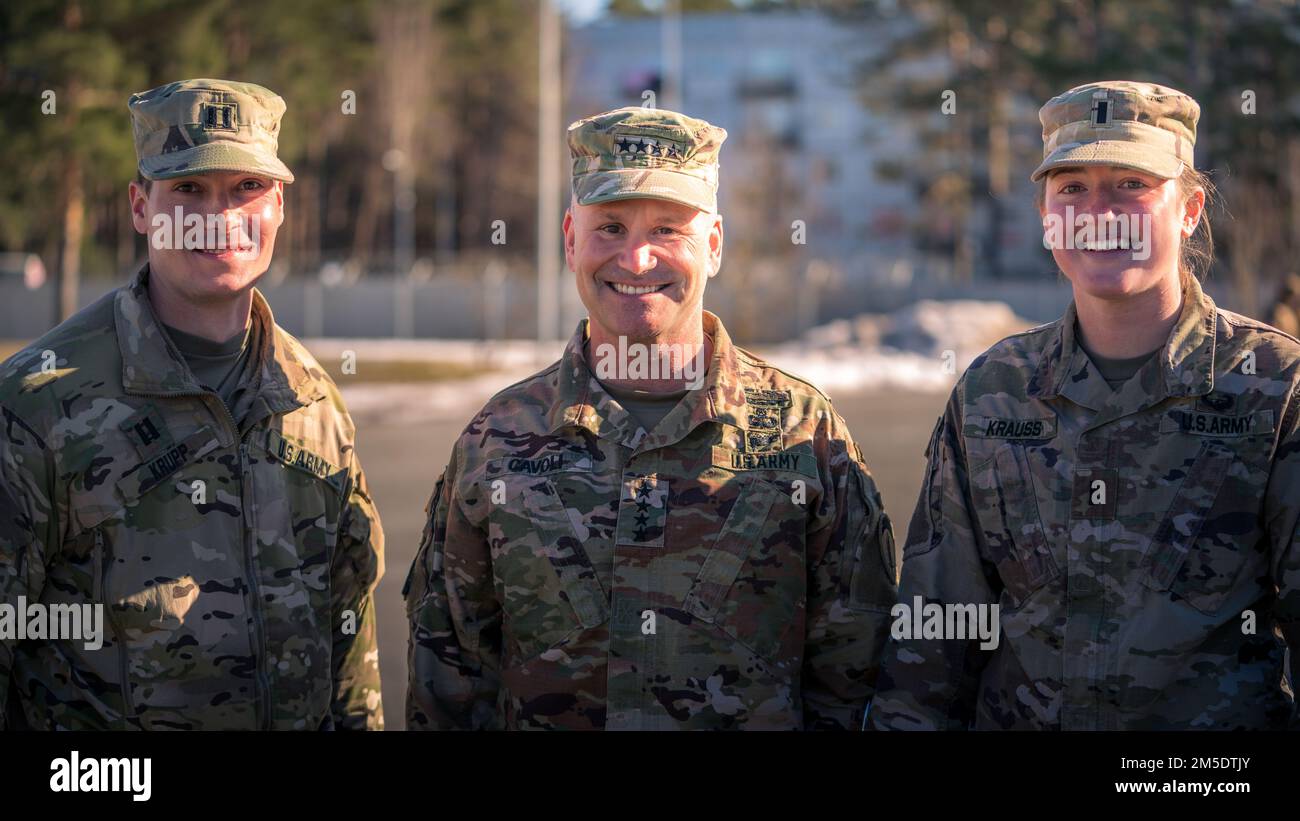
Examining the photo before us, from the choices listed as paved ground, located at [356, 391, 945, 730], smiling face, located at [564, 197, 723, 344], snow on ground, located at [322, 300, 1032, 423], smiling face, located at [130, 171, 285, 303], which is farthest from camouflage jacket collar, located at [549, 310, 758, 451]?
snow on ground, located at [322, 300, 1032, 423]

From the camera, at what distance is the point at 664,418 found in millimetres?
3350

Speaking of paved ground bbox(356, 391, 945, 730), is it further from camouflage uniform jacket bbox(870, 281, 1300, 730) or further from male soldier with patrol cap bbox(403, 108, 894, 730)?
camouflage uniform jacket bbox(870, 281, 1300, 730)

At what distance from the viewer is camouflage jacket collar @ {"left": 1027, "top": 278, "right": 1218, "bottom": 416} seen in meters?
3.12

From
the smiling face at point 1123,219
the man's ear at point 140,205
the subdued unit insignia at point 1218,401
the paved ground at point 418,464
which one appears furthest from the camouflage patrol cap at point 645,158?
the paved ground at point 418,464

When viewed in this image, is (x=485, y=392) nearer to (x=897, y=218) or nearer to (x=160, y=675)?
(x=160, y=675)

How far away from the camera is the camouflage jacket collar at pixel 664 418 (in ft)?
11.0

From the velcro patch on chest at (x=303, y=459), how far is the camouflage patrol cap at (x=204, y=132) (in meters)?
0.65

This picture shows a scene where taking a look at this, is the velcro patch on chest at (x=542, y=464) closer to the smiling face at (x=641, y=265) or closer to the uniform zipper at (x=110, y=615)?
the smiling face at (x=641, y=265)

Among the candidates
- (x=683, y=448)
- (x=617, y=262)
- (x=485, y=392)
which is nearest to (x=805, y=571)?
(x=683, y=448)

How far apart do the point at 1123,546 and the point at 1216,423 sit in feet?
1.13

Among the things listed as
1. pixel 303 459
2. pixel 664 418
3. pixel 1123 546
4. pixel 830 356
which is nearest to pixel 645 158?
pixel 664 418

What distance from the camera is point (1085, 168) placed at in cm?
312

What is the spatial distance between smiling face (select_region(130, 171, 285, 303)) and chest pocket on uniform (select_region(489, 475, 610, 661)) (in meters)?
0.85
